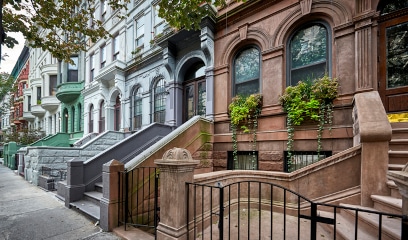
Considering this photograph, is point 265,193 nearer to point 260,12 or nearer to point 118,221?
point 118,221

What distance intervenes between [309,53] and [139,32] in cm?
1011

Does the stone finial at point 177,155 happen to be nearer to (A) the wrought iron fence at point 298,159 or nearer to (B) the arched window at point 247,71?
(A) the wrought iron fence at point 298,159

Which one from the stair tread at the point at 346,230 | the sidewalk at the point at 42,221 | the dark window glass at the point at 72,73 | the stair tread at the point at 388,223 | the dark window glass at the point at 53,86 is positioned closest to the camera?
the stair tread at the point at 388,223

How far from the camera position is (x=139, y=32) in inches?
499

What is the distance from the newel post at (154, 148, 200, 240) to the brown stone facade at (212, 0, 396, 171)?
157 inches

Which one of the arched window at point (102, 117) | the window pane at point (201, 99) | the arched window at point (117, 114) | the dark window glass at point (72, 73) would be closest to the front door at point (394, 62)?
the window pane at point (201, 99)

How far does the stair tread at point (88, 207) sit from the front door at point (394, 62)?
825 centimetres

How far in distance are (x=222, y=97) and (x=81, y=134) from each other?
15.1m

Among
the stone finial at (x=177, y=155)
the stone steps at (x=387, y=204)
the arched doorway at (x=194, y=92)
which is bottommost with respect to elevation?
A: the stone steps at (x=387, y=204)

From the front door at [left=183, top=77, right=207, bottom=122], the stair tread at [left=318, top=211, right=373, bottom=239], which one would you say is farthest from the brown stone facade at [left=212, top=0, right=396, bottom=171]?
the stair tread at [left=318, top=211, right=373, bottom=239]

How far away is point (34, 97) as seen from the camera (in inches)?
1024

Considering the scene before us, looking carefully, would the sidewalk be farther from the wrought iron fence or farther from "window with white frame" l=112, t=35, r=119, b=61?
"window with white frame" l=112, t=35, r=119, b=61

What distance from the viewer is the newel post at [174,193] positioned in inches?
144

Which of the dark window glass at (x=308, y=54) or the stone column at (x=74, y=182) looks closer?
the stone column at (x=74, y=182)
